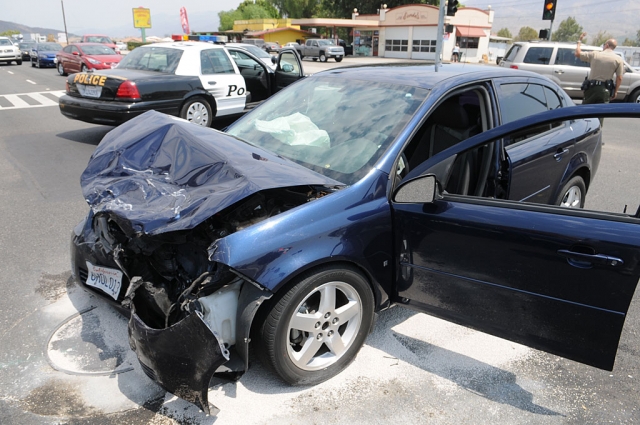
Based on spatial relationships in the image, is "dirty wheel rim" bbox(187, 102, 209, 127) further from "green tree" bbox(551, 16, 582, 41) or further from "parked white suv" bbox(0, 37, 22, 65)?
"green tree" bbox(551, 16, 582, 41)

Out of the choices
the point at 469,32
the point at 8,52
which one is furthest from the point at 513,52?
the point at 469,32

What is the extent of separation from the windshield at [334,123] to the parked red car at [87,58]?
16210mm

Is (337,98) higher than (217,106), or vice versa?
(337,98)

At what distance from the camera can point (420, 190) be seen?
2764mm

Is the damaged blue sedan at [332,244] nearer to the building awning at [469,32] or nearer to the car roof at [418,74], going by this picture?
the car roof at [418,74]

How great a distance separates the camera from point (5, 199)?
5941 mm

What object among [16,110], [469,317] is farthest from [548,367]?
[16,110]

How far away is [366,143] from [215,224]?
3.51 ft

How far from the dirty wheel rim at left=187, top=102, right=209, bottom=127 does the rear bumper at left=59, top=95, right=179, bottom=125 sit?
0.94 feet

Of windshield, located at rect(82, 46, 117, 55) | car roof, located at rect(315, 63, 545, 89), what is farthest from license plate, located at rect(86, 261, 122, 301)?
windshield, located at rect(82, 46, 117, 55)

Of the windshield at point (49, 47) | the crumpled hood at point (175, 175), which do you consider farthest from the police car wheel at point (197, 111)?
the windshield at point (49, 47)

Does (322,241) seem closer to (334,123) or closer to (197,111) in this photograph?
(334,123)

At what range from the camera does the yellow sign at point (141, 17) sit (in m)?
51.5

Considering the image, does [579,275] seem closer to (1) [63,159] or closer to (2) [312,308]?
(2) [312,308]
